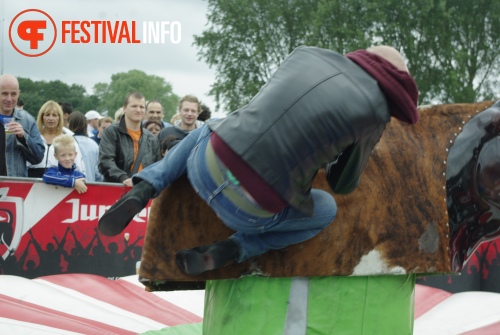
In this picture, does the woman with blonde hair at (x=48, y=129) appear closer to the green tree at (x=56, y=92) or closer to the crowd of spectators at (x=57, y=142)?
the crowd of spectators at (x=57, y=142)

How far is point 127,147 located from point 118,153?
0.27 feet

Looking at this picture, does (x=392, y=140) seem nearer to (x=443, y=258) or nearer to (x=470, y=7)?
(x=443, y=258)

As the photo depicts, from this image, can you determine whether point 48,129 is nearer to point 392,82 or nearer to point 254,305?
point 254,305

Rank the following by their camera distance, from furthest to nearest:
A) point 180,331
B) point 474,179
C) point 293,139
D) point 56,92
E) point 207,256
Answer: point 56,92 < point 180,331 < point 474,179 < point 207,256 < point 293,139

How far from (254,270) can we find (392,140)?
30.7 inches

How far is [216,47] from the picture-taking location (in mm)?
34125

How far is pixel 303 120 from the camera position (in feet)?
8.89

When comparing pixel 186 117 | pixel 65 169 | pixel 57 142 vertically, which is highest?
pixel 186 117

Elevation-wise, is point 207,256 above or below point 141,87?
above

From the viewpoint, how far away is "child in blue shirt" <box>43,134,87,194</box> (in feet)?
20.2

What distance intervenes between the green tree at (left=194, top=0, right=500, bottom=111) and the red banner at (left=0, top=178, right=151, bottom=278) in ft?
78.4

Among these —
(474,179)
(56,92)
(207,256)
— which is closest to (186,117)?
(474,179)

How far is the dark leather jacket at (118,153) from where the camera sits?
257 inches

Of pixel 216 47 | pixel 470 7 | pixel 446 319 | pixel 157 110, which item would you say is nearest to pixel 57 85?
pixel 216 47
